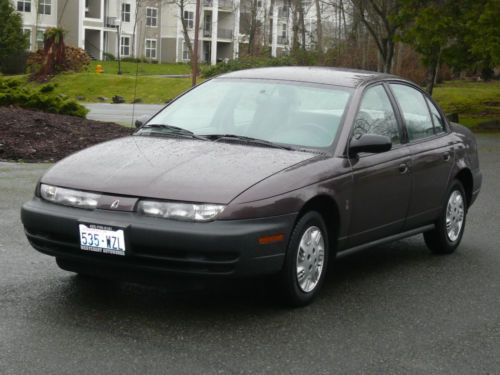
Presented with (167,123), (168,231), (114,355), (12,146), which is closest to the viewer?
(114,355)

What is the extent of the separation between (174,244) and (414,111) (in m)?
3.35

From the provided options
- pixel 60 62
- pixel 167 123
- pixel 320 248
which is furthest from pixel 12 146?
pixel 60 62

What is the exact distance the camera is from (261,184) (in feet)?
19.1

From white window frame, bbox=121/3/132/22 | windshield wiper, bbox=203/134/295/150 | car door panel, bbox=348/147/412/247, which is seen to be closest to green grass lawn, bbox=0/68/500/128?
car door panel, bbox=348/147/412/247

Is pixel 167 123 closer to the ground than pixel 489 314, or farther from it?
farther from it

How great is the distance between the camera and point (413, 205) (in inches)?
301

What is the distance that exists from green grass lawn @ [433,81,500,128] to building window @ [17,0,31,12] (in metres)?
40.9

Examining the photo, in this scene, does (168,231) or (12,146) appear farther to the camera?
(12,146)

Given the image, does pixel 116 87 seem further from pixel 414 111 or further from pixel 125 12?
pixel 125 12

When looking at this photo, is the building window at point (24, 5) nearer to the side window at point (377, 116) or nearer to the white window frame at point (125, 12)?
the white window frame at point (125, 12)

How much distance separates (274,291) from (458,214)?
3.05 metres

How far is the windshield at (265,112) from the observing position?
6832mm

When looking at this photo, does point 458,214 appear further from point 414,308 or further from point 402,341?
point 402,341

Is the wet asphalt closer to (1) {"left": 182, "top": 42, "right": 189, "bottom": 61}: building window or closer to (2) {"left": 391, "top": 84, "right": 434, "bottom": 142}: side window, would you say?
(2) {"left": 391, "top": 84, "right": 434, "bottom": 142}: side window
